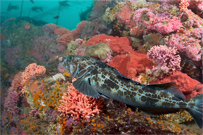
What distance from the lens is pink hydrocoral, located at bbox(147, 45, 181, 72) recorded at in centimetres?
395

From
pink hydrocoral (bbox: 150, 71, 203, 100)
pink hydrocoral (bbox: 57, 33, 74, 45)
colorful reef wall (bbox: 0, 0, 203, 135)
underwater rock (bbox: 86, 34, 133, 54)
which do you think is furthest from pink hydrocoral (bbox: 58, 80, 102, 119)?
pink hydrocoral (bbox: 57, 33, 74, 45)

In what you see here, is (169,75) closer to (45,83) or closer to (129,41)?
(129,41)

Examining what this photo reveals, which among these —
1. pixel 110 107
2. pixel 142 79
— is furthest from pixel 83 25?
pixel 110 107

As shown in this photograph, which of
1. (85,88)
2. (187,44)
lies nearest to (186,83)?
(187,44)

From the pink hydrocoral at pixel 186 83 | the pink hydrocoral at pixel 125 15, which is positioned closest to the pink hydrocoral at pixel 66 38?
the pink hydrocoral at pixel 125 15

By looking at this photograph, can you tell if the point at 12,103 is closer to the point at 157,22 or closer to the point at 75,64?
the point at 75,64

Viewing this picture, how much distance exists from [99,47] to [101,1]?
10.9 metres

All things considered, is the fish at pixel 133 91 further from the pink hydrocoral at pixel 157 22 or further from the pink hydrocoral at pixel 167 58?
the pink hydrocoral at pixel 157 22

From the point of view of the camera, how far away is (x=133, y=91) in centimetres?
233

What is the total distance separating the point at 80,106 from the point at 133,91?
5.71 feet

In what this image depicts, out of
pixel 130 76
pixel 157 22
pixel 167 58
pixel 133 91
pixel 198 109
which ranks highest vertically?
pixel 157 22

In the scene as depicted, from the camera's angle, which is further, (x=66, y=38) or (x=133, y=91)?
(x=66, y=38)

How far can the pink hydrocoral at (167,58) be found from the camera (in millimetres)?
3948

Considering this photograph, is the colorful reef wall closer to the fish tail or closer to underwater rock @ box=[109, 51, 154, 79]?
underwater rock @ box=[109, 51, 154, 79]
